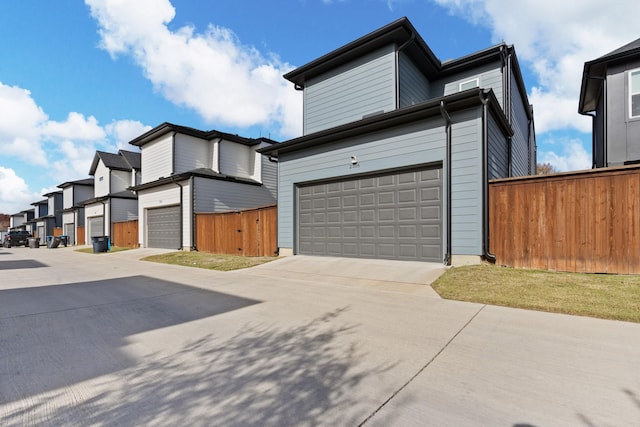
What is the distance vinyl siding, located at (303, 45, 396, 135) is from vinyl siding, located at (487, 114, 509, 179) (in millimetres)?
3347

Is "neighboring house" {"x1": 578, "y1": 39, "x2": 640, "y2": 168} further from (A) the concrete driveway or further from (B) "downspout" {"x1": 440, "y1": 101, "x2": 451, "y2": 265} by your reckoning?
(A) the concrete driveway

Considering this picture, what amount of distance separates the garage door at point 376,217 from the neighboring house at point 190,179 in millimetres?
7872

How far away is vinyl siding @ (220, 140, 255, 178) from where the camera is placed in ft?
64.6

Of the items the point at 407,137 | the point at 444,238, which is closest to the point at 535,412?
the point at 444,238

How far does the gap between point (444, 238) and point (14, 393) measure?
7.98 metres

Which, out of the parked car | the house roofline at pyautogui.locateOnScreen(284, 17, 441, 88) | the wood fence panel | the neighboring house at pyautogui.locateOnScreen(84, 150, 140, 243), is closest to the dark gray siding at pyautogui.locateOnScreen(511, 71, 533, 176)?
the house roofline at pyautogui.locateOnScreen(284, 17, 441, 88)

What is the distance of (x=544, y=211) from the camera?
709 cm

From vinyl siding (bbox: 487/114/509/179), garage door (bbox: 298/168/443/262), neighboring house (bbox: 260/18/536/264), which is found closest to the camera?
neighboring house (bbox: 260/18/536/264)

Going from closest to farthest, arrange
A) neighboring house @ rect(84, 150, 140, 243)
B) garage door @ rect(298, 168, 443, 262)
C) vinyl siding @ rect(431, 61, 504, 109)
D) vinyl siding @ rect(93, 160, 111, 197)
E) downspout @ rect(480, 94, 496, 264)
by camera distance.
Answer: downspout @ rect(480, 94, 496, 264), garage door @ rect(298, 168, 443, 262), vinyl siding @ rect(431, 61, 504, 109), neighboring house @ rect(84, 150, 140, 243), vinyl siding @ rect(93, 160, 111, 197)

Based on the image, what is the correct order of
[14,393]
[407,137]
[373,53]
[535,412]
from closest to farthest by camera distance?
[535,412]
[14,393]
[407,137]
[373,53]

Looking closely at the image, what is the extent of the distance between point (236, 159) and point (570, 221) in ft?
58.6

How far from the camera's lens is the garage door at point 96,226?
85.6ft

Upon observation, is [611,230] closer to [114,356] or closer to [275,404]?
[275,404]

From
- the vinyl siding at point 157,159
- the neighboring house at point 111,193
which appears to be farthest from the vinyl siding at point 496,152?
the neighboring house at point 111,193
